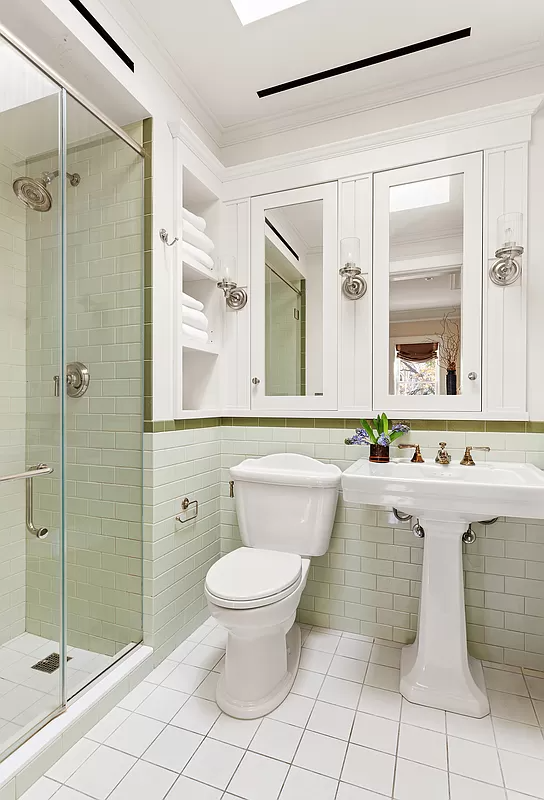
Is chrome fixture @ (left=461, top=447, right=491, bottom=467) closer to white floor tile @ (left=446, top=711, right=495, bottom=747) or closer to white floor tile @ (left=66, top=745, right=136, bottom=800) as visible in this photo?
white floor tile @ (left=446, top=711, right=495, bottom=747)

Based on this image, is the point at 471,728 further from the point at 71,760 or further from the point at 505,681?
the point at 71,760

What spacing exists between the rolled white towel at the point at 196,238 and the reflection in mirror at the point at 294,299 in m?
0.29

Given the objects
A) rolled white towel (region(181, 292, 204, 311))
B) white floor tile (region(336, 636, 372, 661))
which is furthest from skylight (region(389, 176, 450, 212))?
white floor tile (region(336, 636, 372, 661))

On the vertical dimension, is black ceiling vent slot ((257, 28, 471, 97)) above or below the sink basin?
above

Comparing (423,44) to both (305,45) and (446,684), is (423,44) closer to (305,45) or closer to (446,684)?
(305,45)

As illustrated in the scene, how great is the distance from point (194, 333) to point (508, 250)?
1394 mm

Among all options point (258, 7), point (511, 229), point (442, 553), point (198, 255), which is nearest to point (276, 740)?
point (442, 553)

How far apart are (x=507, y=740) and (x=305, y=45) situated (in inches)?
105

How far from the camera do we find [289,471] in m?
1.95

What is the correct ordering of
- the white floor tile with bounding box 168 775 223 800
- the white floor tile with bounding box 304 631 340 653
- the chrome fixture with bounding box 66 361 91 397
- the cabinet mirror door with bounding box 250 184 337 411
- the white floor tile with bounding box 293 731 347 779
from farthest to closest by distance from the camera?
the cabinet mirror door with bounding box 250 184 337 411 → the white floor tile with bounding box 304 631 340 653 → the chrome fixture with bounding box 66 361 91 397 → the white floor tile with bounding box 293 731 347 779 → the white floor tile with bounding box 168 775 223 800

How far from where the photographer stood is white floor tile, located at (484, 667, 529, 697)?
167 cm

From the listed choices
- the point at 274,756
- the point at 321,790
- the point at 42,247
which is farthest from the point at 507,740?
the point at 42,247

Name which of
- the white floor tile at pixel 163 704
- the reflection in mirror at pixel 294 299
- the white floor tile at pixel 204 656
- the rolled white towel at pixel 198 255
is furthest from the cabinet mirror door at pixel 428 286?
the white floor tile at pixel 163 704

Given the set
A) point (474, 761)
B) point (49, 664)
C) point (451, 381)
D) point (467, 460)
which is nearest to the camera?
point (474, 761)
